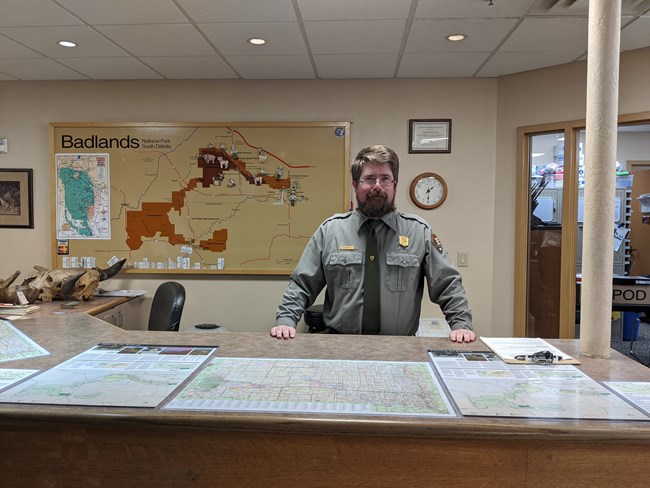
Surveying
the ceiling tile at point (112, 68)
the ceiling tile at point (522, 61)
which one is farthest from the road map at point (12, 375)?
the ceiling tile at point (522, 61)

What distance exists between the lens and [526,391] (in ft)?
4.02

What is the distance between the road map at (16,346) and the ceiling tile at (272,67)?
2340 mm

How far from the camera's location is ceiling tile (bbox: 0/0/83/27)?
252 cm

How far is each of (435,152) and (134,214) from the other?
8.48ft

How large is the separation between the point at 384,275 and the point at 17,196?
11.7 feet

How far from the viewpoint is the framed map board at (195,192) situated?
12.6ft

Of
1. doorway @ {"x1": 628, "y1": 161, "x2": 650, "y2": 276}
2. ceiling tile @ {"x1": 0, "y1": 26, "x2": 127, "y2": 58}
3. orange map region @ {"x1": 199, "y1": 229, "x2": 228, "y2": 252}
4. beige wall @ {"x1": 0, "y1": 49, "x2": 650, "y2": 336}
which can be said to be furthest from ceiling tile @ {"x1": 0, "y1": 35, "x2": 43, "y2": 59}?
doorway @ {"x1": 628, "y1": 161, "x2": 650, "y2": 276}

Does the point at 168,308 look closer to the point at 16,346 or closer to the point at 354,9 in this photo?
the point at 16,346

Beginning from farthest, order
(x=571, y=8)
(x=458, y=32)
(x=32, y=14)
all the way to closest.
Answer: (x=458, y=32) < (x=32, y=14) < (x=571, y=8)

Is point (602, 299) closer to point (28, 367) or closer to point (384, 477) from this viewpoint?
point (384, 477)

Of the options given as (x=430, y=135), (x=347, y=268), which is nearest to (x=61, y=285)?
(x=347, y=268)

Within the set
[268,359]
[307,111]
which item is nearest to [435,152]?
[307,111]

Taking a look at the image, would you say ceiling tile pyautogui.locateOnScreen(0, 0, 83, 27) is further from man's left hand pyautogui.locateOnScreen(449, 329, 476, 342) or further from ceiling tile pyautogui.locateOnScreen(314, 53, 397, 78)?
man's left hand pyautogui.locateOnScreen(449, 329, 476, 342)

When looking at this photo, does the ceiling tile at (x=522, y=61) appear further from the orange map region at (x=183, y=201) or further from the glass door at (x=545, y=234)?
the orange map region at (x=183, y=201)
